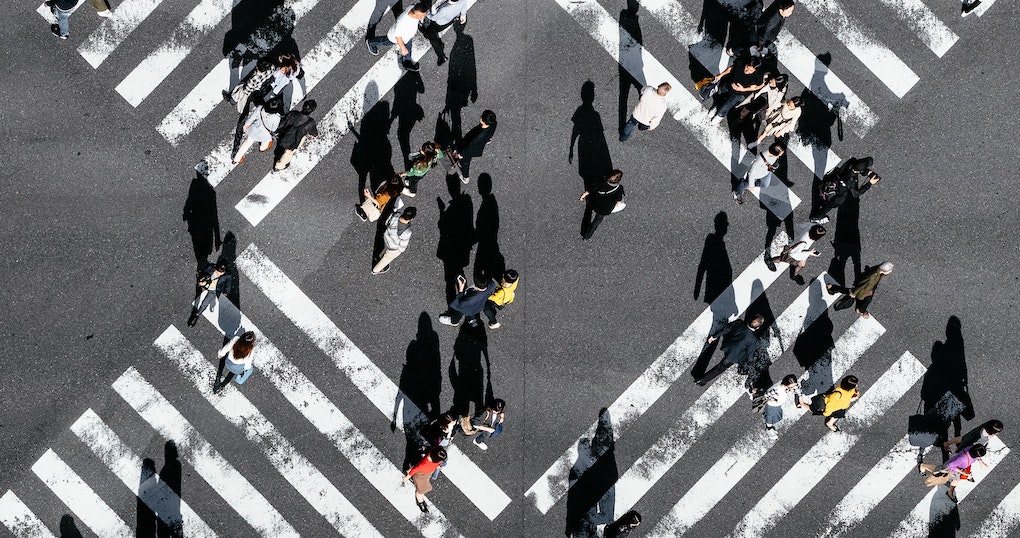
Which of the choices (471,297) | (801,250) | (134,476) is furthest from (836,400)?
(134,476)

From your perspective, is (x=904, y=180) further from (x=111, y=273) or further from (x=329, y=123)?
(x=111, y=273)

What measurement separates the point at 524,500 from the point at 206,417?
5849mm

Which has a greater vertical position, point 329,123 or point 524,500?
point 329,123

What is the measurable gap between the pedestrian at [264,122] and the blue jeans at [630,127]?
5842 mm

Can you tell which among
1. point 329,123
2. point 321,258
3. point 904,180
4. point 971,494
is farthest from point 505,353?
point 971,494

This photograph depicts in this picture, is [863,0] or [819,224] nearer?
[819,224]

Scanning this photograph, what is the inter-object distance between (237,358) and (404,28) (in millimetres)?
6110

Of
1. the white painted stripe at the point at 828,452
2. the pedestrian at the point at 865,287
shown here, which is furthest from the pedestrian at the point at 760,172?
the white painted stripe at the point at 828,452

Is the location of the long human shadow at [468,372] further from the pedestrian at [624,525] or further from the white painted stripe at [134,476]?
the white painted stripe at [134,476]

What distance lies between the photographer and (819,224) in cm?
1255

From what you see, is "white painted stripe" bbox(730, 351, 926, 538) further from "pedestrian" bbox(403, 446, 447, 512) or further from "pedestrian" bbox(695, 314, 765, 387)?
"pedestrian" bbox(403, 446, 447, 512)

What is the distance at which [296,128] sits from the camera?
12180mm

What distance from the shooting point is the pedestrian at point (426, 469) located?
1218 cm

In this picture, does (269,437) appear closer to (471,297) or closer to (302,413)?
(302,413)
